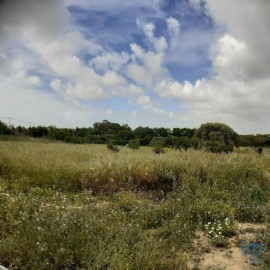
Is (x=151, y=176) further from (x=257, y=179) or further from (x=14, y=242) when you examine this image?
(x=14, y=242)

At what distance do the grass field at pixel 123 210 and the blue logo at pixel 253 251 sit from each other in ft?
0.55

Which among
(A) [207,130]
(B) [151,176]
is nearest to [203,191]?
(B) [151,176]

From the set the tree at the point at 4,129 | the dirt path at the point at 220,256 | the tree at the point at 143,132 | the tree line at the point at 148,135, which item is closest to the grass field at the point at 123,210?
the dirt path at the point at 220,256

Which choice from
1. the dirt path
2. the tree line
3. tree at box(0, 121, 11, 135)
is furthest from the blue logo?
tree at box(0, 121, 11, 135)

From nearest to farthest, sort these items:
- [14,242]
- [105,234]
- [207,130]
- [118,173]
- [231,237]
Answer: [14,242]
[105,234]
[231,237]
[118,173]
[207,130]

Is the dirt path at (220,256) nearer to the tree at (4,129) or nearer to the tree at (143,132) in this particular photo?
the tree at (4,129)

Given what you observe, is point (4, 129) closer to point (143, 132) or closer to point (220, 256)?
point (143, 132)

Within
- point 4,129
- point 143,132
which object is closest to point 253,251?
point 4,129

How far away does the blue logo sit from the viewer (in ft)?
17.7

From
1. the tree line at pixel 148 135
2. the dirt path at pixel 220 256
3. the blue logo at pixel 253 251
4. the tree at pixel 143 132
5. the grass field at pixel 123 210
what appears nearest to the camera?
the grass field at pixel 123 210

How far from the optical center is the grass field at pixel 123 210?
478 cm

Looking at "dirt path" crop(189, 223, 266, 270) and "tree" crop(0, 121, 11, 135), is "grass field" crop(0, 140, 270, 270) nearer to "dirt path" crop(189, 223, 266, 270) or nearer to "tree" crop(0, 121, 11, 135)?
"dirt path" crop(189, 223, 266, 270)

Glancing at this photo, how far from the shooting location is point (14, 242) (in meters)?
4.86

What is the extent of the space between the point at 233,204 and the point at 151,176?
2.90m
